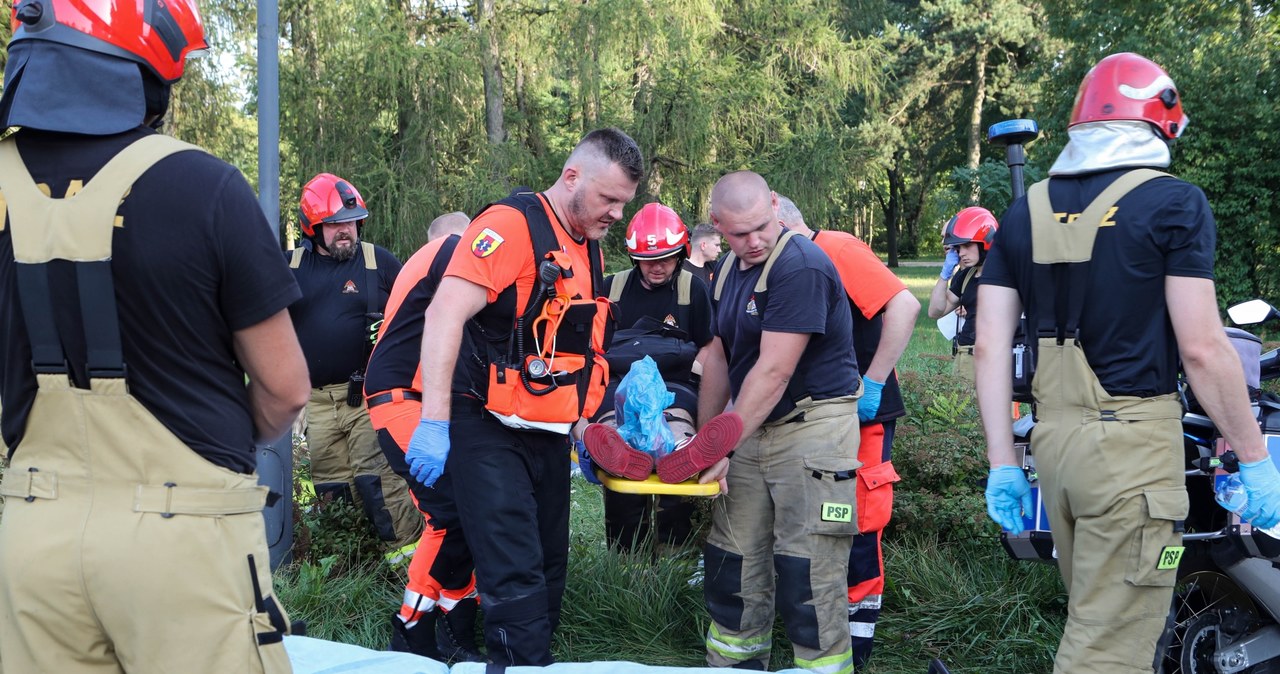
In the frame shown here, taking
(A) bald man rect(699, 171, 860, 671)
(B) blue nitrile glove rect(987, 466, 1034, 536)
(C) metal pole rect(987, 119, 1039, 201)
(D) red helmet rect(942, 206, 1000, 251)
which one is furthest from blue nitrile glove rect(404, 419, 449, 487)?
(D) red helmet rect(942, 206, 1000, 251)

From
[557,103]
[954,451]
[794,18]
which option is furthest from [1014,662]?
Answer: [794,18]

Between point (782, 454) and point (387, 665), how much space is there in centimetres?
170

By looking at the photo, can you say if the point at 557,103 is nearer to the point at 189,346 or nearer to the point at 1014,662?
the point at 1014,662

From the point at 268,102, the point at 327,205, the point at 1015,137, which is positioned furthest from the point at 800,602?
the point at 327,205

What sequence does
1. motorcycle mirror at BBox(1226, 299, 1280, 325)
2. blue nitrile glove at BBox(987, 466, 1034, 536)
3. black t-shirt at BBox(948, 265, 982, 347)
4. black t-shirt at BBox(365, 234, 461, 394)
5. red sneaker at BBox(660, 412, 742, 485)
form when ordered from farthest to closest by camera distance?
black t-shirt at BBox(948, 265, 982, 347), black t-shirt at BBox(365, 234, 461, 394), red sneaker at BBox(660, 412, 742, 485), motorcycle mirror at BBox(1226, 299, 1280, 325), blue nitrile glove at BBox(987, 466, 1034, 536)

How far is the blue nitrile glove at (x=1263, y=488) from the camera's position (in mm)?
3038

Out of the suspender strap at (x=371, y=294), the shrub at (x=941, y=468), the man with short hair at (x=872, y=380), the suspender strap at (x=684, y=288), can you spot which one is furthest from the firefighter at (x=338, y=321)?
the shrub at (x=941, y=468)

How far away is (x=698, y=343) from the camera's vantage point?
622 centimetres

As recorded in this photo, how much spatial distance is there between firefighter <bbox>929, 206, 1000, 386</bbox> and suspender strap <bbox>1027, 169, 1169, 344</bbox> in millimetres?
4198

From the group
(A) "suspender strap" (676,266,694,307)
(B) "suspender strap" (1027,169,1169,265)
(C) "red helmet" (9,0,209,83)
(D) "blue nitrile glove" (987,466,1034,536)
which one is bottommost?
(D) "blue nitrile glove" (987,466,1034,536)

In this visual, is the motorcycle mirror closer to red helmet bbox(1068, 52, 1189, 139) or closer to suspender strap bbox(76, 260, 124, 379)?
red helmet bbox(1068, 52, 1189, 139)

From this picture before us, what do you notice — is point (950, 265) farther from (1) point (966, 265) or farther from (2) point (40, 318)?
(2) point (40, 318)

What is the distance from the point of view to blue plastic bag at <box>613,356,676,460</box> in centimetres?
436

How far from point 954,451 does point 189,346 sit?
4497 millimetres
